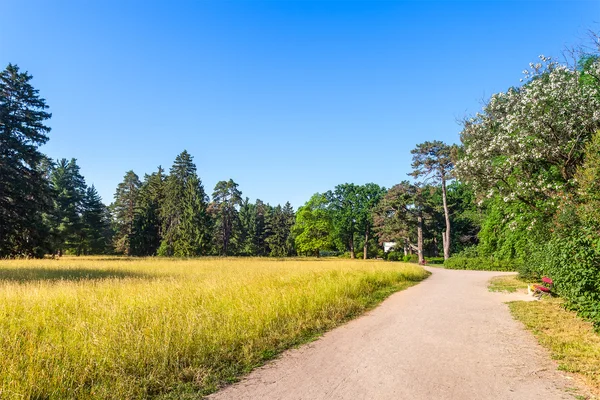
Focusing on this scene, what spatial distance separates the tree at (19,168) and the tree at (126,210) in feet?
79.5

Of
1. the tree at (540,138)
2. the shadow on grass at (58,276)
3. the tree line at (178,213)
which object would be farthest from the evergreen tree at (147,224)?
the tree at (540,138)

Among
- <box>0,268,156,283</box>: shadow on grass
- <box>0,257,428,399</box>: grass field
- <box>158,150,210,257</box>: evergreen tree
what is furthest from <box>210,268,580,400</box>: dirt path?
<box>158,150,210,257</box>: evergreen tree

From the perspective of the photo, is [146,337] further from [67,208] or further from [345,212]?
[345,212]

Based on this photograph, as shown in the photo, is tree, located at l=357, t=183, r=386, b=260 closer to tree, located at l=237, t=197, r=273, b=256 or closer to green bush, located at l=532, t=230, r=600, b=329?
tree, located at l=237, t=197, r=273, b=256

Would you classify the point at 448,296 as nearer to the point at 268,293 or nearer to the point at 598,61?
the point at 268,293

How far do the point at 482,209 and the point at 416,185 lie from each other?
8734 mm

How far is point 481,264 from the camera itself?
3130cm

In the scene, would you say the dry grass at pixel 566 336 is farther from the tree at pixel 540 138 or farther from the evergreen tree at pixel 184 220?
the evergreen tree at pixel 184 220

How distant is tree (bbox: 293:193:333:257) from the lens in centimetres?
5391

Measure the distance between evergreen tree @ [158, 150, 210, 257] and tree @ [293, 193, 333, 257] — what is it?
15.7 metres

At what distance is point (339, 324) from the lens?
8.08m

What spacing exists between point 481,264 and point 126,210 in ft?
189

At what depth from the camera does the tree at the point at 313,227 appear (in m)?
53.9

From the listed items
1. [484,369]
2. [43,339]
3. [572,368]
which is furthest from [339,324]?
[43,339]
